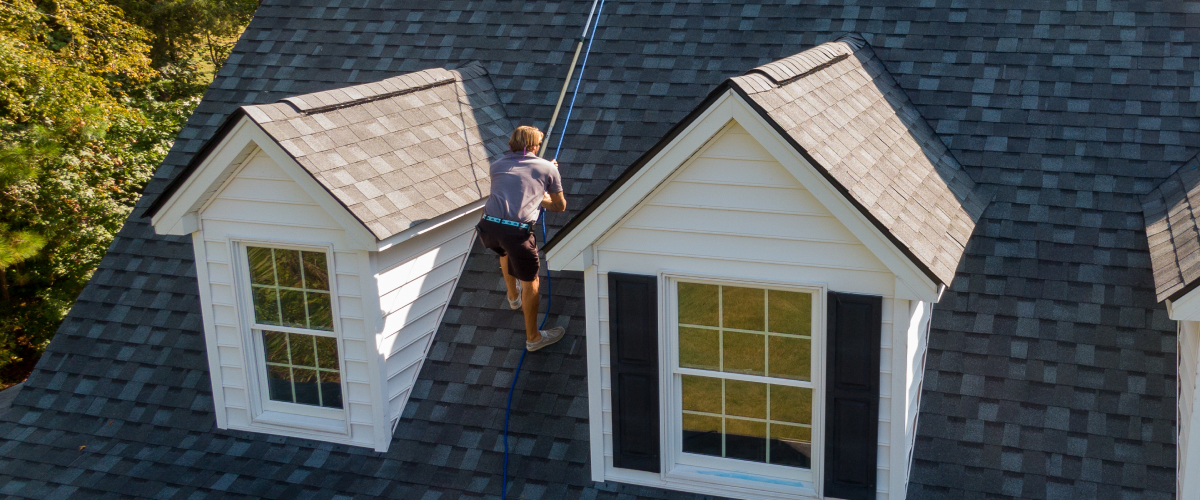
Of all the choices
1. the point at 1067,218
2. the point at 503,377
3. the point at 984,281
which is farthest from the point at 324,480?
the point at 1067,218

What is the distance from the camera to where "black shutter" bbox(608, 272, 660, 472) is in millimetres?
5484

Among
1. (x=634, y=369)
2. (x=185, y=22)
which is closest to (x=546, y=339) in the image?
(x=634, y=369)

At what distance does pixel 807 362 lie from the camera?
535 cm

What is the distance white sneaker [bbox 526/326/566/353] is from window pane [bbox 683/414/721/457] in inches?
46.2

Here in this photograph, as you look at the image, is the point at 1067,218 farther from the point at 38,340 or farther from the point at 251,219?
the point at 38,340

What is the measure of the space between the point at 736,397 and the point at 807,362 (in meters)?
0.49

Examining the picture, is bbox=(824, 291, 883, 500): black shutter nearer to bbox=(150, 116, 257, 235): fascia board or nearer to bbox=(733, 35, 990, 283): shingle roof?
bbox=(733, 35, 990, 283): shingle roof

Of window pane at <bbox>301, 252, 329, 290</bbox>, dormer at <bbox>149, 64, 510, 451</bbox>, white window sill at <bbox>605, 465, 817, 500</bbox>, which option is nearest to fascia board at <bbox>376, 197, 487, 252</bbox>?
dormer at <bbox>149, 64, 510, 451</bbox>

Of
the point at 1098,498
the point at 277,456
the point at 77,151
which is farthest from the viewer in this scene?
the point at 77,151

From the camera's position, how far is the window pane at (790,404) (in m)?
5.43

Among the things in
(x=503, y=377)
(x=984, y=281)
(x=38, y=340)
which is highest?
(x=984, y=281)

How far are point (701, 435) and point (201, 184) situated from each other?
3.60 meters

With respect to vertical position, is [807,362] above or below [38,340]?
above

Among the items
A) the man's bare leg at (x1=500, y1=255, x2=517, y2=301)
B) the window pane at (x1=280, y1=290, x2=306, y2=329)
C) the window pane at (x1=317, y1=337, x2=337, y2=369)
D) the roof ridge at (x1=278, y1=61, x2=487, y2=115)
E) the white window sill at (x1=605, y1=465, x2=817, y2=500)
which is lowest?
the white window sill at (x1=605, y1=465, x2=817, y2=500)
